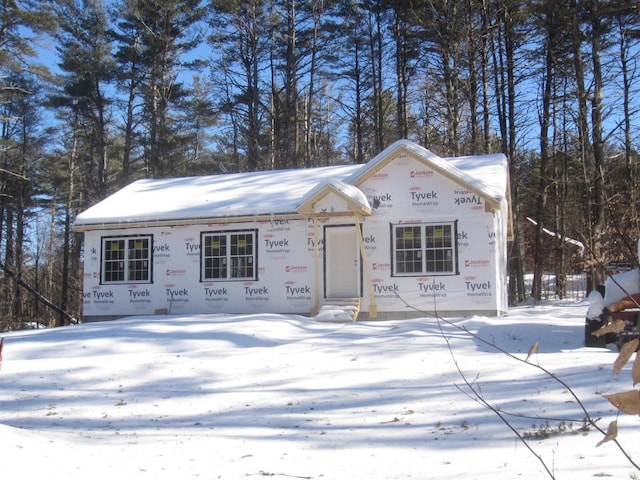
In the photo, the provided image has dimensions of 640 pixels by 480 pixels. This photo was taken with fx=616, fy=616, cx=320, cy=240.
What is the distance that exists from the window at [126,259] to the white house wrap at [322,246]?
3 cm

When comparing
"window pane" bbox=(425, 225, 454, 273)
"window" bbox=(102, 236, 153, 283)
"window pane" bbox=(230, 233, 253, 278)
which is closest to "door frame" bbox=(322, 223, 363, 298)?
"window pane" bbox=(425, 225, 454, 273)

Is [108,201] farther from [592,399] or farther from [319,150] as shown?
[319,150]

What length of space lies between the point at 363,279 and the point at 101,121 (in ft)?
75.3

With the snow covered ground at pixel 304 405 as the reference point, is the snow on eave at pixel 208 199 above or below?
above

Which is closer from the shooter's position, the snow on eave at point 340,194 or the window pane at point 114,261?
the snow on eave at point 340,194

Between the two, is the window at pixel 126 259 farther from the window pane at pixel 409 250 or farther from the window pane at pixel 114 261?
the window pane at pixel 409 250

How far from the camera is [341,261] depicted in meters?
16.6

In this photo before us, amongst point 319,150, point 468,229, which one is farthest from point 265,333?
point 319,150

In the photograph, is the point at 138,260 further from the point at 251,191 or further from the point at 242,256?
the point at 251,191

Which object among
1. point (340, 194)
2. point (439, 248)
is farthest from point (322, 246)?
point (439, 248)

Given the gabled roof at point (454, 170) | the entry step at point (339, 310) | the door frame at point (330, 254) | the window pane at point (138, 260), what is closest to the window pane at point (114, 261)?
the window pane at point (138, 260)

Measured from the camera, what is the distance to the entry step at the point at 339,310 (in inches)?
599

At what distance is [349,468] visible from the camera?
211 inches

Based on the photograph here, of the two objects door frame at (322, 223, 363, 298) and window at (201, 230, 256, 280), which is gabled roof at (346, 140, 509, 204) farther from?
window at (201, 230, 256, 280)
